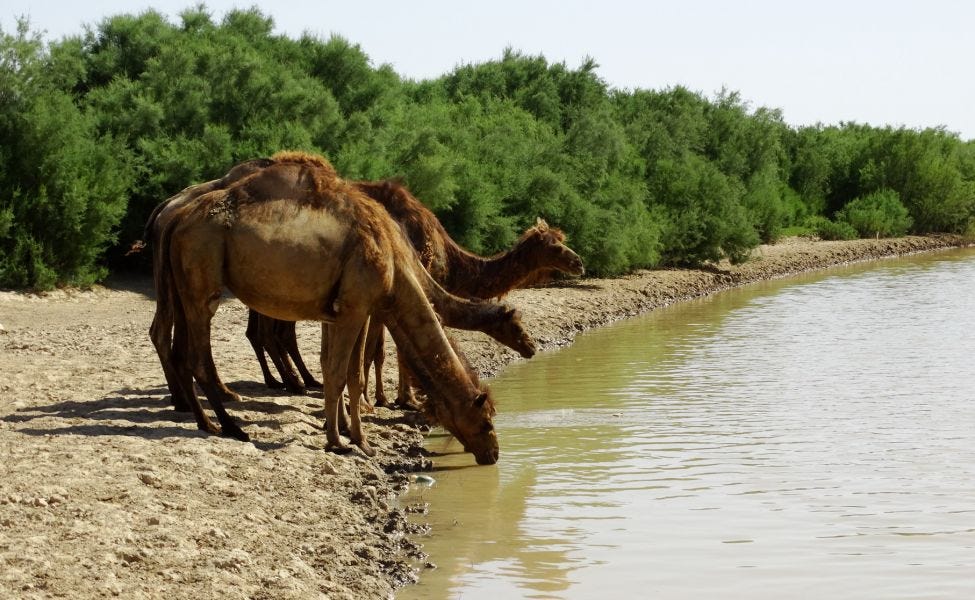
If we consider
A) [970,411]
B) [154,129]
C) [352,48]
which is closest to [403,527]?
[970,411]

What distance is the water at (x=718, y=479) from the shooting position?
828 cm

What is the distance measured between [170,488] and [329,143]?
1527 cm

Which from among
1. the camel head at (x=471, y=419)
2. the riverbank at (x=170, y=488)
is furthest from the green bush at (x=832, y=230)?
the camel head at (x=471, y=419)

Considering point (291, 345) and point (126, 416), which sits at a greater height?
point (291, 345)

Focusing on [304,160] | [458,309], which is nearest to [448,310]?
[458,309]

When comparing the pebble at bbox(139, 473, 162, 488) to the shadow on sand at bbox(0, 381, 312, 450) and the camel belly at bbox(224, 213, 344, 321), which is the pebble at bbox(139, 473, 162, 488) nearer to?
the shadow on sand at bbox(0, 381, 312, 450)

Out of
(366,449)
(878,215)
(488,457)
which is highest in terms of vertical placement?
(878,215)

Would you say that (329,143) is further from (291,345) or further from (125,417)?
(125,417)

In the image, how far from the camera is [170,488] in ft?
26.6

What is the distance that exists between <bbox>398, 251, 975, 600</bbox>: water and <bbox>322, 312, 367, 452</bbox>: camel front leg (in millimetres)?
919

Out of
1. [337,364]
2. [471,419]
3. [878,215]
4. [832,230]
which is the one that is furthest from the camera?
[878,215]

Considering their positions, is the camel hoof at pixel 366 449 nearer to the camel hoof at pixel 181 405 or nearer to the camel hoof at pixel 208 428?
the camel hoof at pixel 208 428

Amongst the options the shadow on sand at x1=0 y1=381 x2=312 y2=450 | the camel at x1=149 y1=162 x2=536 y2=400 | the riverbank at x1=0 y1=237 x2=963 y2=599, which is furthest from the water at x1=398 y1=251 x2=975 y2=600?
the shadow on sand at x1=0 y1=381 x2=312 y2=450

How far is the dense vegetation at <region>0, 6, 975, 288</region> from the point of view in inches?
731
